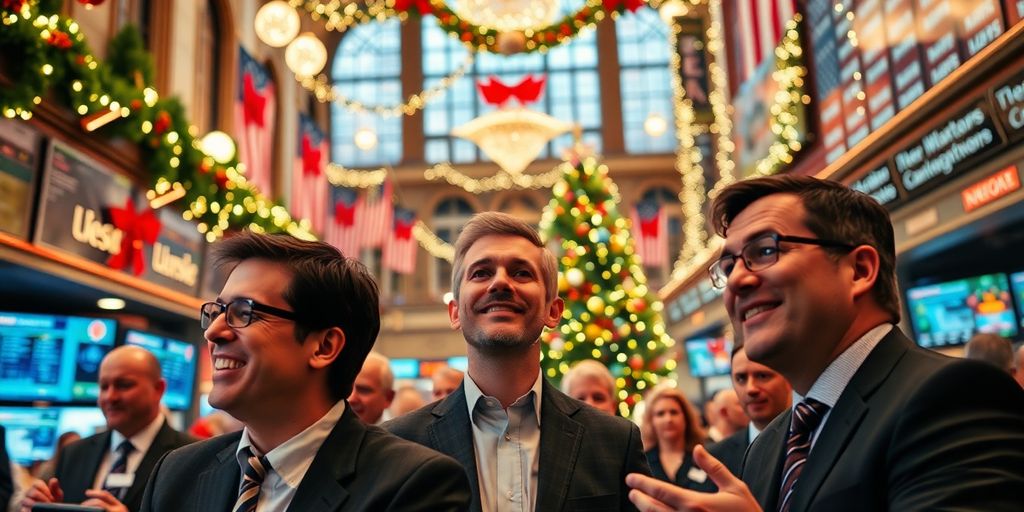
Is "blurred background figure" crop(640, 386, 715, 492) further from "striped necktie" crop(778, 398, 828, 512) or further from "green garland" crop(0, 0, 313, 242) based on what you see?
"green garland" crop(0, 0, 313, 242)

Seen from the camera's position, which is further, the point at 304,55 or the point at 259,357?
the point at 304,55

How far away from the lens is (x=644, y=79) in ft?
88.7

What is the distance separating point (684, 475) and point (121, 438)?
315 cm

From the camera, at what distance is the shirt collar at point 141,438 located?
4430mm

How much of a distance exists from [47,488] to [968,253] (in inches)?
332

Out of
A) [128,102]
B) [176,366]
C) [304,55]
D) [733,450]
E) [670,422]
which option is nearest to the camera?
[733,450]

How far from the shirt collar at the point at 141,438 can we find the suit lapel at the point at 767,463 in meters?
3.24

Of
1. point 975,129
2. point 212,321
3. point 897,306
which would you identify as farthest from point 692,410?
point 212,321

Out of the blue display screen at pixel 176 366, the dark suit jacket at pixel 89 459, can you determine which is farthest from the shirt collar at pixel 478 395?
the blue display screen at pixel 176 366

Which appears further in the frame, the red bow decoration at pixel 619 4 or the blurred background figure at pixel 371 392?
the red bow decoration at pixel 619 4

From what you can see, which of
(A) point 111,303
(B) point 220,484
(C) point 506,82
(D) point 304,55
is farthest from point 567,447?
(C) point 506,82

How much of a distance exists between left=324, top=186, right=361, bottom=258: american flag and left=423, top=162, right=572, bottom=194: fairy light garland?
825 cm

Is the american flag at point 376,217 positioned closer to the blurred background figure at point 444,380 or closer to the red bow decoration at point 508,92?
the red bow decoration at point 508,92

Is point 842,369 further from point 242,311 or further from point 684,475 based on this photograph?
point 684,475
